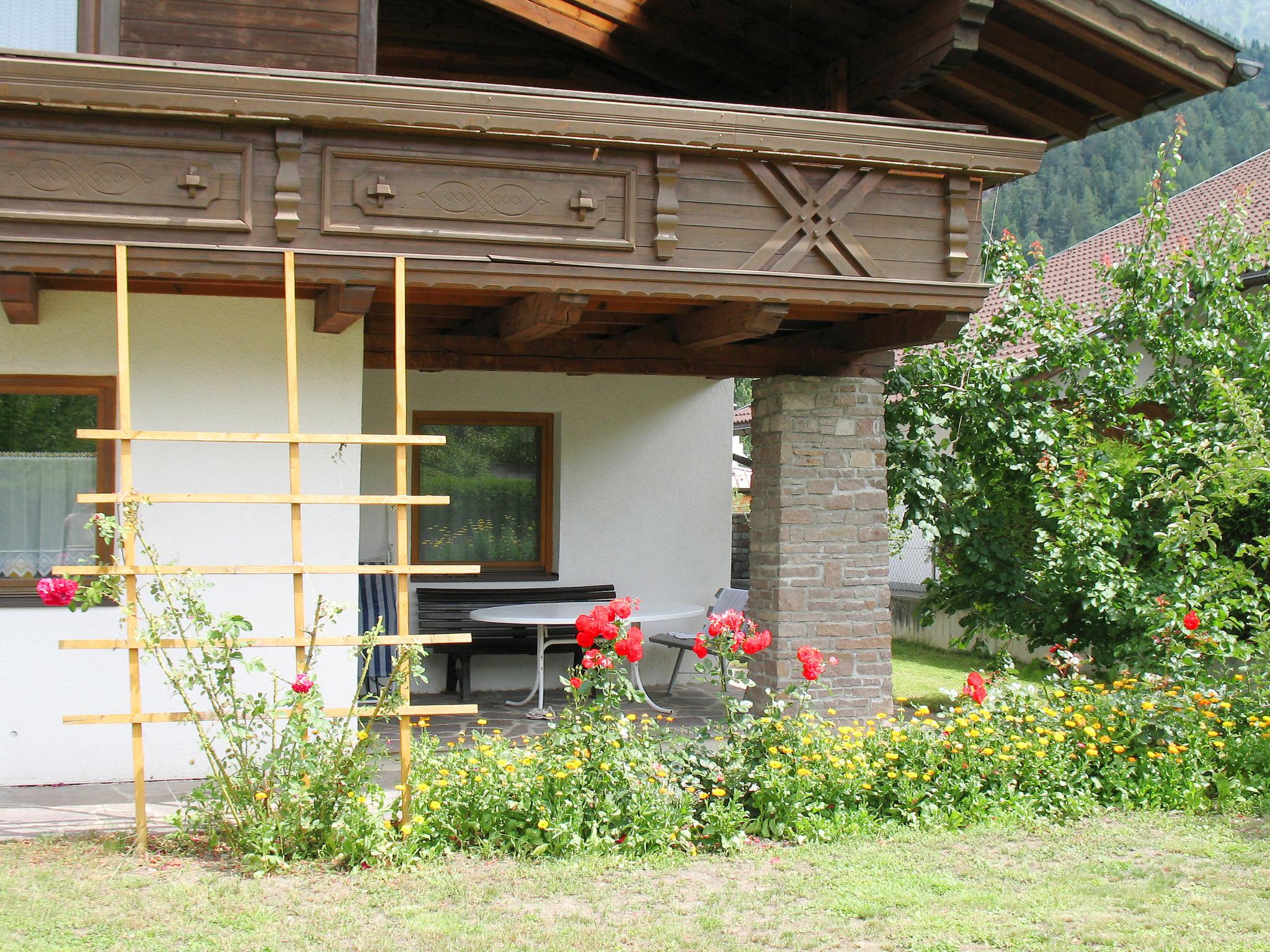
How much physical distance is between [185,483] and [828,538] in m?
3.55

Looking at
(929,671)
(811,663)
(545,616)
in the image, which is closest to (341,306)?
(811,663)

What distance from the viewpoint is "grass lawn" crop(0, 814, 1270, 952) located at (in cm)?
393

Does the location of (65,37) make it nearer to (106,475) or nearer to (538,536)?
(106,475)

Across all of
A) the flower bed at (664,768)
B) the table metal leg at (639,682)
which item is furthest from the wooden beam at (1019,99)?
the table metal leg at (639,682)

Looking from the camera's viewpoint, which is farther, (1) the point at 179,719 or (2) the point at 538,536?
(2) the point at 538,536

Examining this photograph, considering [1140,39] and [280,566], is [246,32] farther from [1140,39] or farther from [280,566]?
[1140,39]

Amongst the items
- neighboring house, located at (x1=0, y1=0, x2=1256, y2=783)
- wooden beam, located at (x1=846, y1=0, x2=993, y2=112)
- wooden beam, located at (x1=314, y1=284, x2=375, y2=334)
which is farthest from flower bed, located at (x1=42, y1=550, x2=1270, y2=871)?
wooden beam, located at (x1=846, y1=0, x2=993, y2=112)

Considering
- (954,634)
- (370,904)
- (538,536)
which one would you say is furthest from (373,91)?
(954,634)

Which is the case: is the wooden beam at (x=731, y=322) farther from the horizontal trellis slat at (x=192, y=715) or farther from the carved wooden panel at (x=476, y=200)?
the horizontal trellis slat at (x=192, y=715)

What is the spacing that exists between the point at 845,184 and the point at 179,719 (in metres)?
3.90

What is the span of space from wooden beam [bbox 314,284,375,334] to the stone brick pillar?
8.62 ft

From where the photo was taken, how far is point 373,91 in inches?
205

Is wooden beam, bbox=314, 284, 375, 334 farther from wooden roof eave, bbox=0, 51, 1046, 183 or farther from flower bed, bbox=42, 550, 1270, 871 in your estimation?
flower bed, bbox=42, 550, 1270, 871

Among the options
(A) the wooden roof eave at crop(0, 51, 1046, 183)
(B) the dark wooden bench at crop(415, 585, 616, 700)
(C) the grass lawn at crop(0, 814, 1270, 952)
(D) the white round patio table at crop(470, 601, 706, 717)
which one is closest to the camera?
(C) the grass lawn at crop(0, 814, 1270, 952)
